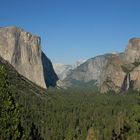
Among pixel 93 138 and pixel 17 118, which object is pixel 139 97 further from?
pixel 93 138

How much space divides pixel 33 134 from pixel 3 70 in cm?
6398

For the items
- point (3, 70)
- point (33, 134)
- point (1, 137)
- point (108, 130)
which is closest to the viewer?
point (1, 137)

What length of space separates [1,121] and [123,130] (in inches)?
4562

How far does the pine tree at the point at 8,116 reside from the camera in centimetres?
4594

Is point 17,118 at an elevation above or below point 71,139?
above

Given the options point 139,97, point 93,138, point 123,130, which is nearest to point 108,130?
point 123,130

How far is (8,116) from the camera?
152 feet

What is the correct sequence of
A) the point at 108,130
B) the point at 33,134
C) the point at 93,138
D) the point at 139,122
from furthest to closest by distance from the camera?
1. the point at 108,130
2. the point at 33,134
3. the point at 93,138
4. the point at 139,122

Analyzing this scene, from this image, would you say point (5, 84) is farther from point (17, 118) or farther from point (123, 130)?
point (123, 130)

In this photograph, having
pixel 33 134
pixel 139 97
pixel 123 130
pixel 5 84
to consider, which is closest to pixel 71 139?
pixel 33 134

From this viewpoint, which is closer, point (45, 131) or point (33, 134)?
point (33, 134)

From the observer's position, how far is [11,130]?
46344 mm

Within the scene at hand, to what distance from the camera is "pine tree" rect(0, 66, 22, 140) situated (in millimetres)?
45938

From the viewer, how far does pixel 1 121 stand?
4581 centimetres
